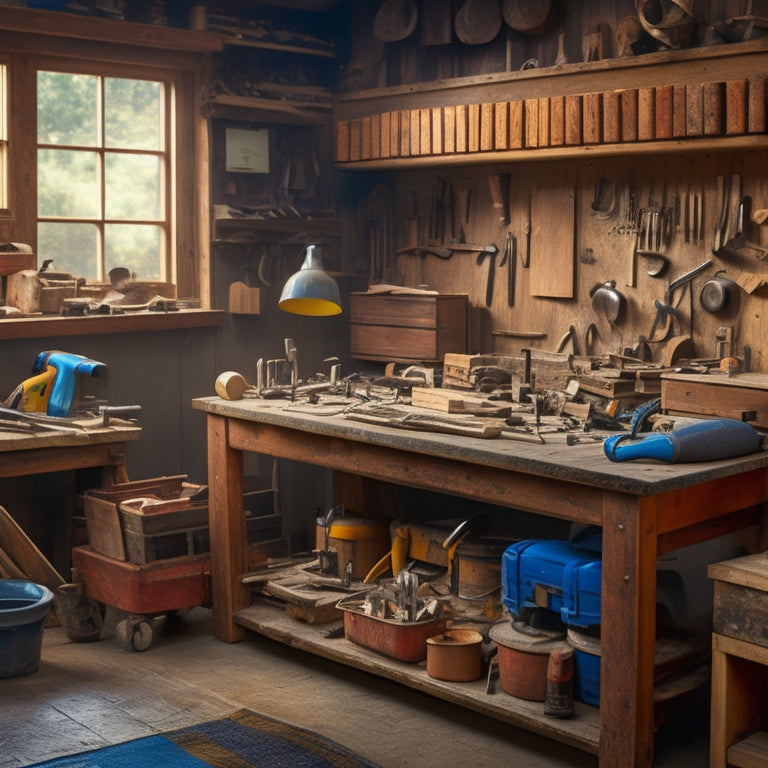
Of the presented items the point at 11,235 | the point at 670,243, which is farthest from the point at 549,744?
the point at 11,235

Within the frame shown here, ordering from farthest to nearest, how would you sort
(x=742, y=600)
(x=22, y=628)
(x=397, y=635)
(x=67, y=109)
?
1. (x=67, y=109)
2. (x=22, y=628)
3. (x=397, y=635)
4. (x=742, y=600)

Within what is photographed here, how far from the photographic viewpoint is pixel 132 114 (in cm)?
539

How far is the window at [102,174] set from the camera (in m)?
5.17

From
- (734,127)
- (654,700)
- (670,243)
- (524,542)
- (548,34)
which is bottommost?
(654,700)

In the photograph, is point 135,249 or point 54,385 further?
point 135,249

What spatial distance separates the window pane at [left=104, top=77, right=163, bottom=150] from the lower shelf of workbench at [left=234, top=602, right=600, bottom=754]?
2264 millimetres

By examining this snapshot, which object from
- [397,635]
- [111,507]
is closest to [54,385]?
[111,507]

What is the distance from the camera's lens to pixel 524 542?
392cm

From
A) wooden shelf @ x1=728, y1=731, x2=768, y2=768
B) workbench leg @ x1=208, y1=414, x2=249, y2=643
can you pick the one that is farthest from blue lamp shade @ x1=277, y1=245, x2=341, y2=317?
wooden shelf @ x1=728, y1=731, x2=768, y2=768

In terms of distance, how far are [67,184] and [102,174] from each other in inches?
7.0

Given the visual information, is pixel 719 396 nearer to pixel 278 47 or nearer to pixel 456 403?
pixel 456 403

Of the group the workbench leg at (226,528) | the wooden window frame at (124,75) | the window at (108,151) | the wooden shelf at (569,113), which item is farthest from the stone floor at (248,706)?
the wooden shelf at (569,113)

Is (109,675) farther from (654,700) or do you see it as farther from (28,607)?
(654,700)

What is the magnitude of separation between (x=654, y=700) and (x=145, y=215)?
3.36 meters
